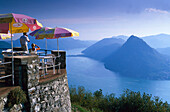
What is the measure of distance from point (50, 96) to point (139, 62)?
517 feet

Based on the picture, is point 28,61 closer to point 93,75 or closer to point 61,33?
point 61,33

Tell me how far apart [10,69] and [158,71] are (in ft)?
484

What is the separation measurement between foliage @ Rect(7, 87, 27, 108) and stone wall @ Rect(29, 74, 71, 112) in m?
0.38

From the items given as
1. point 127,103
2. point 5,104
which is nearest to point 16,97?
point 5,104

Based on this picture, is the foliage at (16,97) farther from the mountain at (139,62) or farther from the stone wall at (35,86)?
the mountain at (139,62)

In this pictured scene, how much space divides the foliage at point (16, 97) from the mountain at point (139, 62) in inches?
5224

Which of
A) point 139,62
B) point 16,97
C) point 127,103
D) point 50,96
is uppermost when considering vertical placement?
point 16,97

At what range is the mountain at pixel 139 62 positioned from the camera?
130875 mm

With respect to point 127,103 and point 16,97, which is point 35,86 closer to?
point 16,97

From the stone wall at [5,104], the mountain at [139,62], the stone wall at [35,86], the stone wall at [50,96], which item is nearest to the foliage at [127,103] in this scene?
the stone wall at [50,96]

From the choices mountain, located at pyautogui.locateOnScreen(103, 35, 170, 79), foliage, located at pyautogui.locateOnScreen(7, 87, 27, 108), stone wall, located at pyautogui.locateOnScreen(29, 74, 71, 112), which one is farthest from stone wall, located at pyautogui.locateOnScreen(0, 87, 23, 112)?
mountain, located at pyautogui.locateOnScreen(103, 35, 170, 79)

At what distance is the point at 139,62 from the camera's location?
15238cm

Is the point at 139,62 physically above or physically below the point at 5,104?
below

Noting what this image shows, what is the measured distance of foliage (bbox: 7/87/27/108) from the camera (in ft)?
15.5
